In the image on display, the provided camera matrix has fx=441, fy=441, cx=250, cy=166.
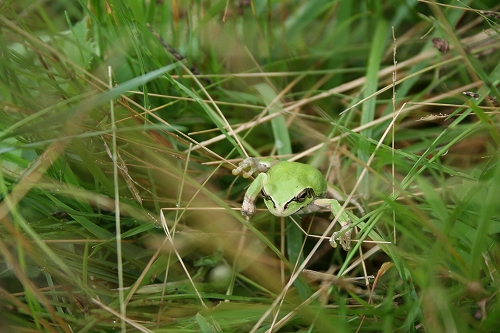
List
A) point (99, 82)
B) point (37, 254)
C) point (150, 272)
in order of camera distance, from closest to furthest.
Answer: point (37, 254) < point (150, 272) < point (99, 82)

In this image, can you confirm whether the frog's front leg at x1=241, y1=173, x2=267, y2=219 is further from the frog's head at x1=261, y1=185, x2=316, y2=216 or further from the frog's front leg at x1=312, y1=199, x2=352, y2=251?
the frog's front leg at x1=312, y1=199, x2=352, y2=251

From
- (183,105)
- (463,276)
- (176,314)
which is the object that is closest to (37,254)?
(176,314)

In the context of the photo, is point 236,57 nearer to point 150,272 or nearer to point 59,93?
point 59,93

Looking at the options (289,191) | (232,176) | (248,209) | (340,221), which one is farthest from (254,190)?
(340,221)

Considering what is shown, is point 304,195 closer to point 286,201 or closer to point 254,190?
point 286,201

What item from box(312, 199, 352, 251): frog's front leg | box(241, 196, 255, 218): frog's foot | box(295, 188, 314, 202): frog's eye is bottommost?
box(312, 199, 352, 251): frog's front leg

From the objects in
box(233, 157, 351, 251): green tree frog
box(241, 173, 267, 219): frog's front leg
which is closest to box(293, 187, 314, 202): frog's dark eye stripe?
box(233, 157, 351, 251): green tree frog

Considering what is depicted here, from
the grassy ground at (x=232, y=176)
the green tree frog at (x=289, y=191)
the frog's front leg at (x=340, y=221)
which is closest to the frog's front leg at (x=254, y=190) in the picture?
the green tree frog at (x=289, y=191)

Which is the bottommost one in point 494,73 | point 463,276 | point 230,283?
point 230,283
